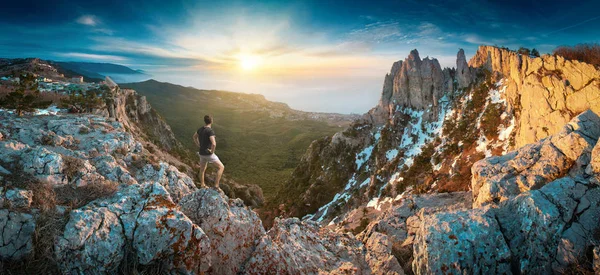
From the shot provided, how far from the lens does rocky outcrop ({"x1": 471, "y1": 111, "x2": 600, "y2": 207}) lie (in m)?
11.2

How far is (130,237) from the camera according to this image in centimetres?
704

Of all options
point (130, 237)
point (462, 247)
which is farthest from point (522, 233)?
point (130, 237)

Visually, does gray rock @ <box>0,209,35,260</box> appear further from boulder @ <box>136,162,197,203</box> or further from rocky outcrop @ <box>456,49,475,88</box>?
rocky outcrop @ <box>456,49,475,88</box>

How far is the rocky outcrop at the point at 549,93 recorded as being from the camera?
743 inches

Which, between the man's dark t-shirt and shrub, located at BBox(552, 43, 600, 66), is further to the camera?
shrub, located at BBox(552, 43, 600, 66)

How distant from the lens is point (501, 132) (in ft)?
94.9

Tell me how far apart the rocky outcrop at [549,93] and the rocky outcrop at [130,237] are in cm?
2274

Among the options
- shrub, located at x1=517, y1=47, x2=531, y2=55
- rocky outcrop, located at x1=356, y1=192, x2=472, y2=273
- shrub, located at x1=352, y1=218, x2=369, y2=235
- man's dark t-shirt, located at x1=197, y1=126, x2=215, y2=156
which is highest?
shrub, located at x1=517, y1=47, x2=531, y2=55

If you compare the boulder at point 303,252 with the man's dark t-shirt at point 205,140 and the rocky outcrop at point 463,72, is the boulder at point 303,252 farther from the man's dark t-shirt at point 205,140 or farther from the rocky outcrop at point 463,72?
the rocky outcrop at point 463,72

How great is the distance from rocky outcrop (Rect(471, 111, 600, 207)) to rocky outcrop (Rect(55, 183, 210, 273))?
38.3ft

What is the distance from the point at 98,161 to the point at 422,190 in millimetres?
27091

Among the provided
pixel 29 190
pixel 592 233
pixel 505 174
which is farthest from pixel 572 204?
pixel 29 190

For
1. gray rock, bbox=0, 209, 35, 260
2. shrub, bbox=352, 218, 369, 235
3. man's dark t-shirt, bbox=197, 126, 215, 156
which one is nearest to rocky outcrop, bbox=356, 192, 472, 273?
shrub, bbox=352, 218, 369, 235

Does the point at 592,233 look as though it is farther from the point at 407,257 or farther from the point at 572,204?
the point at 407,257
